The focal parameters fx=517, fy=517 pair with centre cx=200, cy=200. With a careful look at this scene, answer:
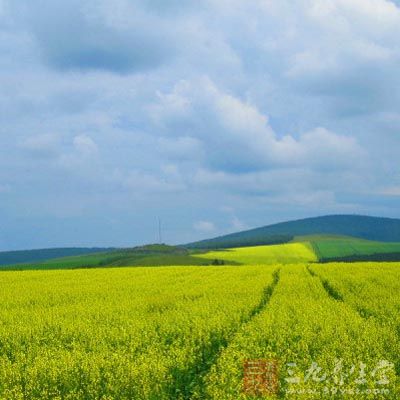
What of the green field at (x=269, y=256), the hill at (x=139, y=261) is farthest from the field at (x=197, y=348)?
the green field at (x=269, y=256)

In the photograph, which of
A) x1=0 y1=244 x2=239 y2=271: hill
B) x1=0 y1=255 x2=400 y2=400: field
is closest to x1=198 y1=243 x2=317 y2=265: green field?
x1=0 y1=244 x2=239 y2=271: hill

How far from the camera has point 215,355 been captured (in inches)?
552

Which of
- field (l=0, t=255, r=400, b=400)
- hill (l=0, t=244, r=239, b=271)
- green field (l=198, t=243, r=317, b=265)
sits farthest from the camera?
green field (l=198, t=243, r=317, b=265)

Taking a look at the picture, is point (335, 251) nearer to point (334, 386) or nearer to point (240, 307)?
point (240, 307)

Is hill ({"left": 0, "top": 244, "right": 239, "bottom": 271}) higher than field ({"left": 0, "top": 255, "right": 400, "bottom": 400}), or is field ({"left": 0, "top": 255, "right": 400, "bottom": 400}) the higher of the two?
field ({"left": 0, "top": 255, "right": 400, "bottom": 400})

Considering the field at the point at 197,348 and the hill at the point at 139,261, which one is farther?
the hill at the point at 139,261

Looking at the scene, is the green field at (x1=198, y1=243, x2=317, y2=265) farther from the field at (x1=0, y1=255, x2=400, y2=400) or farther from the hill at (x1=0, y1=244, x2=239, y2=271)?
the field at (x1=0, y1=255, x2=400, y2=400)

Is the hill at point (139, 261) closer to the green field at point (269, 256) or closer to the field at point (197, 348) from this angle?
the green field at point (269, 256)

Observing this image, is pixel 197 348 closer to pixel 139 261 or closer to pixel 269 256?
pixel 139 261

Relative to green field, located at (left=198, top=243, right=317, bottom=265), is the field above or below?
above

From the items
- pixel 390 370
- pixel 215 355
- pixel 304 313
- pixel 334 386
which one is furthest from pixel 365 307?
pixel 334 386

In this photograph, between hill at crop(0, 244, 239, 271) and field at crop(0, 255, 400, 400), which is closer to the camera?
field at crop(0, 255, 400, 400)

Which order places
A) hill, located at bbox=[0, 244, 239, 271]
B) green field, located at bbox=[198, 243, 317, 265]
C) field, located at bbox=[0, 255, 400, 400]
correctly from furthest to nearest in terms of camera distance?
1. green field, located at bbox=[198, 243, 317, 265]
2. hill, located at bbox=[0, 244, 239, 271]
3. field, located at bbox=[0, 255, 400, 400]

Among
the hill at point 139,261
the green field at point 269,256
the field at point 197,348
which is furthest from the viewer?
the green field at point 269,256
